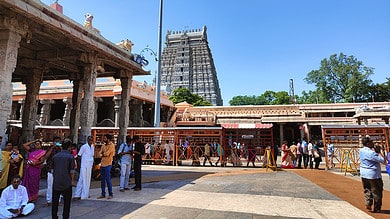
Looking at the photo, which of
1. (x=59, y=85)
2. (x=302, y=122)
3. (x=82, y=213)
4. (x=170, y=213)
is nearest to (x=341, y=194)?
(x=170, y=213)

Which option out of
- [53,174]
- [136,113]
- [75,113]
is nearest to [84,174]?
[53,174]

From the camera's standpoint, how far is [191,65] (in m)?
65.4

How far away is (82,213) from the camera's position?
4238 mm

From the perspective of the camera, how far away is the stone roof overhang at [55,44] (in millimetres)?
5738

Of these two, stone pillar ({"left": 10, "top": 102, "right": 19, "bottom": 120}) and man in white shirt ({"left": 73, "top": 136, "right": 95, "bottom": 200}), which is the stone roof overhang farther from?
stone pillar ({"left": 10, "top": 102, "right": 19, "bottom": 120})

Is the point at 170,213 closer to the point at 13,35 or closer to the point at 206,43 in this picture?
the point at 13,35

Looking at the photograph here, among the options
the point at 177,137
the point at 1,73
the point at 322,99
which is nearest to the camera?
the point at 1,73

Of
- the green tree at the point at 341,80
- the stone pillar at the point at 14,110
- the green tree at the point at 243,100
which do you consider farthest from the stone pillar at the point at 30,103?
the green tree at the point at 243,100

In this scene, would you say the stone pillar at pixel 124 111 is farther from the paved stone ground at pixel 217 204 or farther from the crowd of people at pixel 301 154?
the crowd of people at pixel 301 154

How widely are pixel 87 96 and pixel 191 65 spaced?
2300 inches

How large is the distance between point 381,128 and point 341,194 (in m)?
7.56

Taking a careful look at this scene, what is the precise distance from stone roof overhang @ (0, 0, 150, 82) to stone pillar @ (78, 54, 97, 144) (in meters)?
0.09

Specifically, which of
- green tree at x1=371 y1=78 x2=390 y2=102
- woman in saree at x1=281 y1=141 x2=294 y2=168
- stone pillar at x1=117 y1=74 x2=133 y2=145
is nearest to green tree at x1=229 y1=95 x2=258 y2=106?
green tree at x1=371 y1=78 x2=390 y2=102

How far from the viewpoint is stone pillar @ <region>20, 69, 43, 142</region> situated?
10.3m
